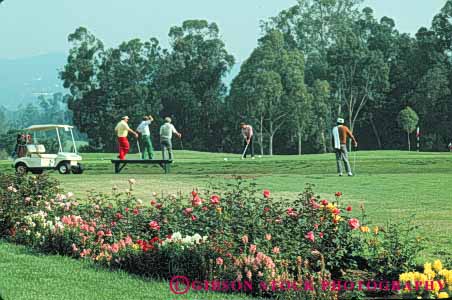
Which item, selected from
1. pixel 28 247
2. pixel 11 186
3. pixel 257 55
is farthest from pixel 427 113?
pixel 11 186

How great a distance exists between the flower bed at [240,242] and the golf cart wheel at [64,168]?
1190 centimetres

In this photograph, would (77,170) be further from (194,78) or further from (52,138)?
(194,78)

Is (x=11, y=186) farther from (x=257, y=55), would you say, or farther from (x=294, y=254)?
(x=294, y=254)

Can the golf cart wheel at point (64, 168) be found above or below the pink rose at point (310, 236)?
above

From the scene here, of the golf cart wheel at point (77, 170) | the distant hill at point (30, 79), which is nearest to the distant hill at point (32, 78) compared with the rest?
the distant hill at point (30, 79)

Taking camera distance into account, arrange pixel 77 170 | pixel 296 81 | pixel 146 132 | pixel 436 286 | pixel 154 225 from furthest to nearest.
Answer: pixel 77 170 < pixel 146 132 < pixel 296 81 < pixel 154 225 < pixel 436 286

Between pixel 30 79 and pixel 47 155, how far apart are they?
12.1 m

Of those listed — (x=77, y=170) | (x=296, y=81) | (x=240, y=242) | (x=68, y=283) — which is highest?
(x=296, y=81)

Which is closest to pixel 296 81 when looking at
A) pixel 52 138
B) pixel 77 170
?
pixel 77 170

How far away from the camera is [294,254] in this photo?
256 inches

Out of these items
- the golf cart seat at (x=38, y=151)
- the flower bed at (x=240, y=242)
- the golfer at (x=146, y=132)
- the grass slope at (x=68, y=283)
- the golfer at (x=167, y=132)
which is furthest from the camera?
the golf cart seat at (x=38, y=151)

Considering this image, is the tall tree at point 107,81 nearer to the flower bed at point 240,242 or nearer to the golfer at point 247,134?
the golfer at point 247,134

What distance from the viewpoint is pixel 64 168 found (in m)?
20.7

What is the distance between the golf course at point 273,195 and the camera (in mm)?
6719
